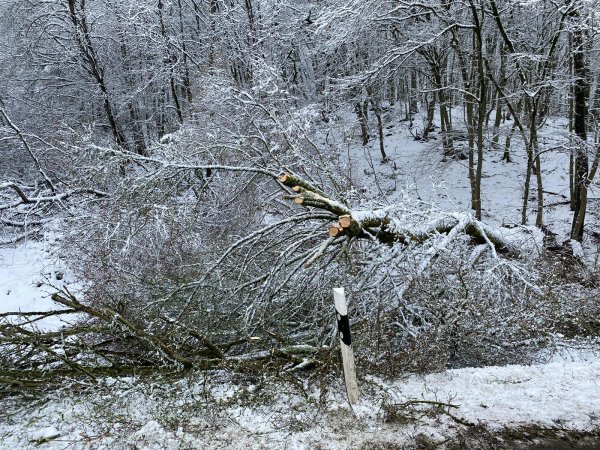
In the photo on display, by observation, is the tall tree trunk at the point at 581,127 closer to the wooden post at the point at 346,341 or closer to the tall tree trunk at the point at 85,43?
the wooden post at the point at 346,341

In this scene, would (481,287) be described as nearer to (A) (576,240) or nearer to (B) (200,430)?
(B) (200,430)

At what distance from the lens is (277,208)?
8.80m

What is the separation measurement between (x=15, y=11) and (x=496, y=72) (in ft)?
61.5

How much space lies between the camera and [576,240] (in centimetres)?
1216

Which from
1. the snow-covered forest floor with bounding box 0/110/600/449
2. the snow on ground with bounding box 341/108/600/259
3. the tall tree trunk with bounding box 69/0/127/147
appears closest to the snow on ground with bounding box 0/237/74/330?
the tall tree trunk with bounding box 69/0/127/147

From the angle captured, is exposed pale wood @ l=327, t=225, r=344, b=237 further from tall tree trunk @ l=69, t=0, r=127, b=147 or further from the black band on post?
tall tree trunk @ l=69, t=0, r=127, b=147

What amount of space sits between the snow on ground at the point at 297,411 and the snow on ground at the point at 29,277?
7.35 meters

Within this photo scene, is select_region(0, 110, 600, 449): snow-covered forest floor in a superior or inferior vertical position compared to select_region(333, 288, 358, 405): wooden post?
inferior

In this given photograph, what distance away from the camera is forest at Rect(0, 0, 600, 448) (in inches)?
179

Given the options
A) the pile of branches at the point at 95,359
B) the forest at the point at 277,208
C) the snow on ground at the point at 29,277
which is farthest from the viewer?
the snow on ground at the point at 29,277

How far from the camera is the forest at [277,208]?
4555mm

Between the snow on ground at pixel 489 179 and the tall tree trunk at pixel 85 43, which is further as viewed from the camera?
the tall tree trunk at pixel 85 43

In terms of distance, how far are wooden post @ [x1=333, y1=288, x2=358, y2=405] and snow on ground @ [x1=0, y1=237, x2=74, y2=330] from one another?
8725 mm

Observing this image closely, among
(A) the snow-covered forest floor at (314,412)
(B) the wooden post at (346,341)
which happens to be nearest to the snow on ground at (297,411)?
(A) the snow-covered forest floor at (314,412)
